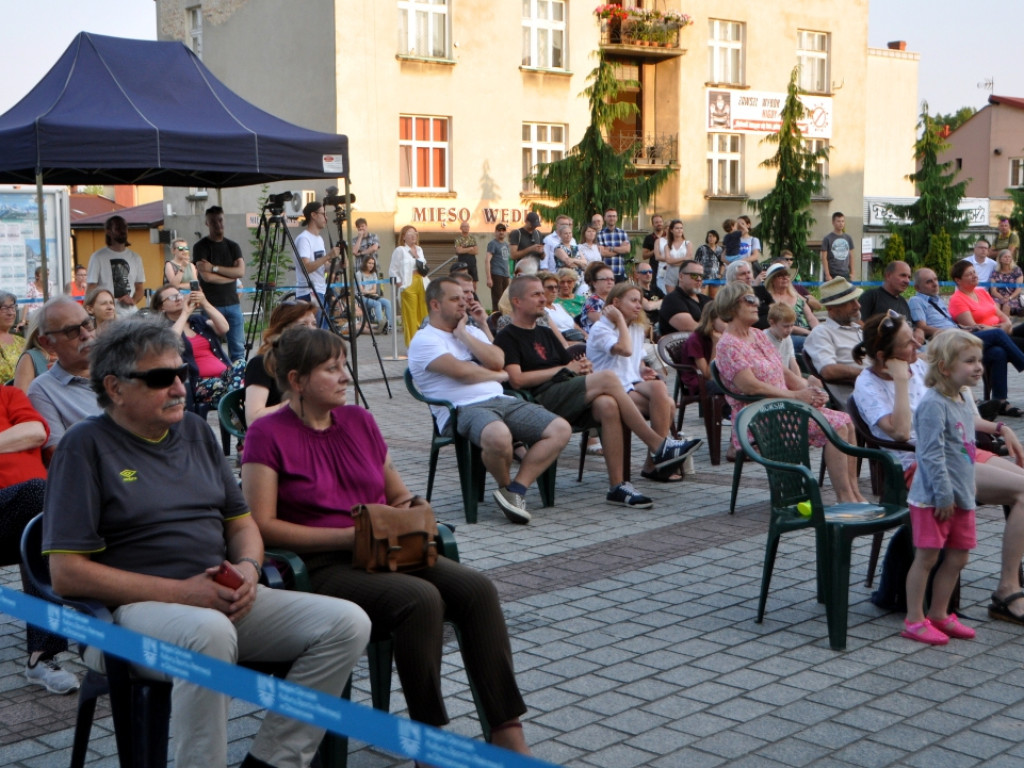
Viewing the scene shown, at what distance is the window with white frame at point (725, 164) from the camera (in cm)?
3403

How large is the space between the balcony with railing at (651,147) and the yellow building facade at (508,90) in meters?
0.04

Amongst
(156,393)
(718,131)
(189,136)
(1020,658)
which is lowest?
(1020,658)

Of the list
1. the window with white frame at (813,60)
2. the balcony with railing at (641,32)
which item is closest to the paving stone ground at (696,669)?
the balcony with railing at (641,32)

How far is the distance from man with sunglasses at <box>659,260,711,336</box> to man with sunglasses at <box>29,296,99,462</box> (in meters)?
6.51

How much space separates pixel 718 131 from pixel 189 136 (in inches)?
996

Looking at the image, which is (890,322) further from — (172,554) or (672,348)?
(672,348)

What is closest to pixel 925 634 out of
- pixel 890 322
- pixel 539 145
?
pixel 890 322

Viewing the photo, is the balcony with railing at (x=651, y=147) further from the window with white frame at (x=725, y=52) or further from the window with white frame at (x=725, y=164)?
the window with white frame at (x=725, y=52)

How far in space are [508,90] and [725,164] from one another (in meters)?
7.54

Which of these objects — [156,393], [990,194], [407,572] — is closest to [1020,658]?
[407,572]

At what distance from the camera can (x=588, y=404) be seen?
7.97 m

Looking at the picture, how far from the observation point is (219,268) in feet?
42.3

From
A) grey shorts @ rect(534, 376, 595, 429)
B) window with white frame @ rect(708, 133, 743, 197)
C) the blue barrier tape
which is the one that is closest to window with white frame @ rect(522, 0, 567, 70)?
window with white frame @ rect(708, 133, 743, 197)

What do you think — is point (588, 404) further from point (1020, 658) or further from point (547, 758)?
point (547, 758)
